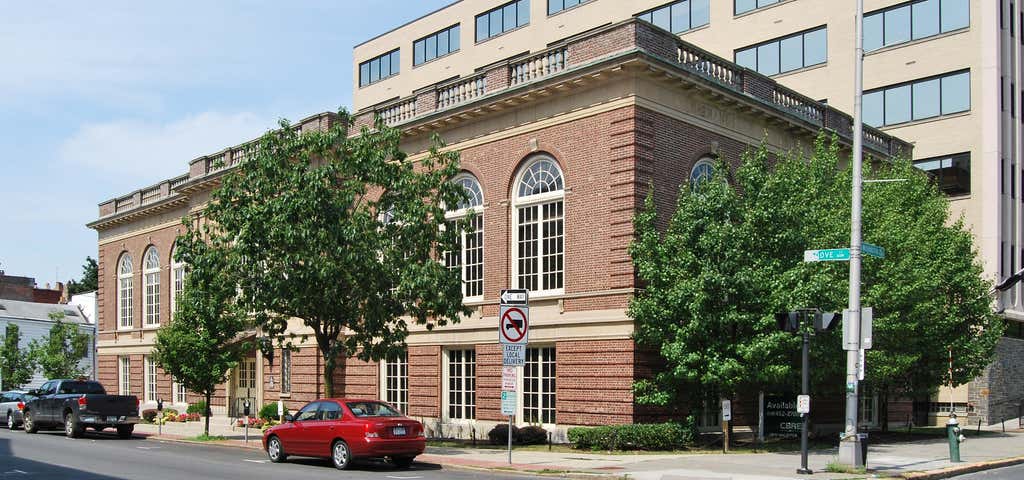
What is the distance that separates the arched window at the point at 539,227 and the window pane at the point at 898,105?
23163 millimetres

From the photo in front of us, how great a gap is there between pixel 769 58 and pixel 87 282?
96.8 meters

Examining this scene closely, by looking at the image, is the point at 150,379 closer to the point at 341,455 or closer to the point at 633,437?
the point at 341,455

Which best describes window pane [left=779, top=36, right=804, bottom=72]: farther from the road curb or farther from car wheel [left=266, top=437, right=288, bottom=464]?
car wheel [left=266, top=437, right=288, bottom=464]

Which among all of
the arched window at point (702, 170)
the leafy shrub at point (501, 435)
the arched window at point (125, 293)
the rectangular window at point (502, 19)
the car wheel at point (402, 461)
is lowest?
the leafy shrub at point (501, 435)

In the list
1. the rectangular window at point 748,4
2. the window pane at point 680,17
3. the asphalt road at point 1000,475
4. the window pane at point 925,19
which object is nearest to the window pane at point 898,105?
the window pane at point 925,19

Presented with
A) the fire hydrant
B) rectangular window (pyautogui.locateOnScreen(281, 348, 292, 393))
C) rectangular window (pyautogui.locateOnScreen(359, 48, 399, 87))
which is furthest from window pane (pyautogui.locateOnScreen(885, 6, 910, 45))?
rectangular window (pyautogui.locateOnScreen(281, 348, 292, 393))

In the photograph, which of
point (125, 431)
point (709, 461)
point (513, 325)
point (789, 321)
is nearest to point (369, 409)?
point (513, 325)

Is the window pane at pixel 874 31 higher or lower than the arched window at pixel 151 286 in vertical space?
higher

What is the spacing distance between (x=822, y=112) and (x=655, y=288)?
42.5ft

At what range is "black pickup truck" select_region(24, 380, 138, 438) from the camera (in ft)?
98.4

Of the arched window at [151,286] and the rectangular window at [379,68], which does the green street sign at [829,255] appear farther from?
the rectangular window at [379,68]

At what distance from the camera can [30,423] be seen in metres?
32.4

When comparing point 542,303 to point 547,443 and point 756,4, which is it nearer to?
point 547,443

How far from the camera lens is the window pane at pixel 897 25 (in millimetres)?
43562
